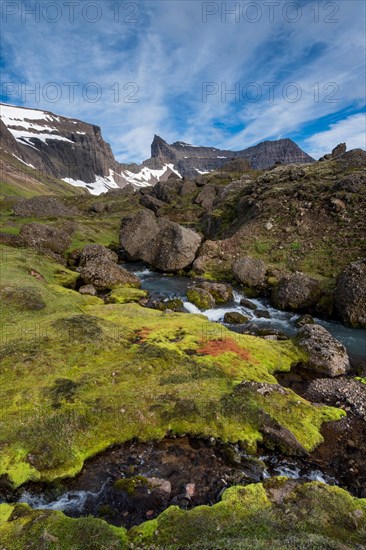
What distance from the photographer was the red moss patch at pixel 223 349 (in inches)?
758

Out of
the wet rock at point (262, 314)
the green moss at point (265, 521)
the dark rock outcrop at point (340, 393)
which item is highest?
the green moss at point (265, 521)

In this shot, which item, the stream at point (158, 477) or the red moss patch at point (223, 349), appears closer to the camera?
the stream at point (158, 477)

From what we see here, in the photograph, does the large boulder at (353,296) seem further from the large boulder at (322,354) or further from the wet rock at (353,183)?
the wet rock at (353,183)

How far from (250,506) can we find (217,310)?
23.2 m

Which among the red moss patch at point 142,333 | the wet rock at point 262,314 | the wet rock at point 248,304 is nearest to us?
the red moss patch at point 142,333

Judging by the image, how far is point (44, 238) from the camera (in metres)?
47.6

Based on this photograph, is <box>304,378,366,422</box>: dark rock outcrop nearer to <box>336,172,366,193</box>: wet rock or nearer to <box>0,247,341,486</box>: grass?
<box>0,247,341,486</box>: grass

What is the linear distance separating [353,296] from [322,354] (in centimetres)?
1088

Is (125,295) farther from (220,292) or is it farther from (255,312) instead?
(255,312)

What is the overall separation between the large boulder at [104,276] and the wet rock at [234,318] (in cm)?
1474

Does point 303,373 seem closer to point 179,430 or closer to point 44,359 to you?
point 179,430

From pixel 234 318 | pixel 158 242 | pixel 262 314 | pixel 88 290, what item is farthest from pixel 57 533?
pixel 158 242

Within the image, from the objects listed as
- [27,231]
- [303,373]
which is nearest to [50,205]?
[27,231]

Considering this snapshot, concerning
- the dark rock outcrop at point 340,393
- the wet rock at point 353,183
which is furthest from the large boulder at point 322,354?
the wet rock at point 353,183
